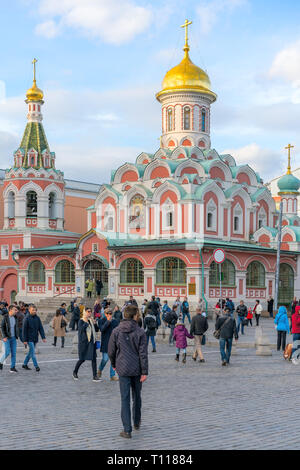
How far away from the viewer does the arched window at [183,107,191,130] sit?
41.9 m

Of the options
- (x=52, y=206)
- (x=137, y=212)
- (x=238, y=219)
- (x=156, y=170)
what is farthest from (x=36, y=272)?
(x=238, y=219)

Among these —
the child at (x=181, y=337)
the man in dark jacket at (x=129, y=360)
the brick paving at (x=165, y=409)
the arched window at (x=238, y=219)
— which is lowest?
the brick paving at (x=165, y=409)

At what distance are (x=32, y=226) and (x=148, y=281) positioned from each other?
454 inches

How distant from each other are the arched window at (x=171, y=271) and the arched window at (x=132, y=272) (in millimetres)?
1229

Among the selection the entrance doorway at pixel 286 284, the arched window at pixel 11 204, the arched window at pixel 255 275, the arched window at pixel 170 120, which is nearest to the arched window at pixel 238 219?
the arched window at pixel 255 275

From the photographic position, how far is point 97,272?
3772 centimetres

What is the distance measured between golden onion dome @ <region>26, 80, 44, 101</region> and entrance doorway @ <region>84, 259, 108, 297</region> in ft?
43.0

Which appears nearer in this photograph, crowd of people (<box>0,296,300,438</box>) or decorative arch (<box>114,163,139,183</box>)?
crowd of people (<box>0,296,300,438</box>)

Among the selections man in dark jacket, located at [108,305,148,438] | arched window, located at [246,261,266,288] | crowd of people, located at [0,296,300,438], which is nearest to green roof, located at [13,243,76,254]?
arched window, located at [246,261,266,288]

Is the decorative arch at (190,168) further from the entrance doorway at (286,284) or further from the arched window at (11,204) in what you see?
the arched window at (11,204)

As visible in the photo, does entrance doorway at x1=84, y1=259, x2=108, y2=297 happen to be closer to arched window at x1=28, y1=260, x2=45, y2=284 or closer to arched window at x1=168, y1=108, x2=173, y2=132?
arched window at x1=28, y1=260, x2=45, y2=284

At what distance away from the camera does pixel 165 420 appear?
8.59m

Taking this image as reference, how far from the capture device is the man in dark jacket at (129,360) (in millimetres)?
7695

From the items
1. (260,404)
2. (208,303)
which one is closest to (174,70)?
(208,303)
